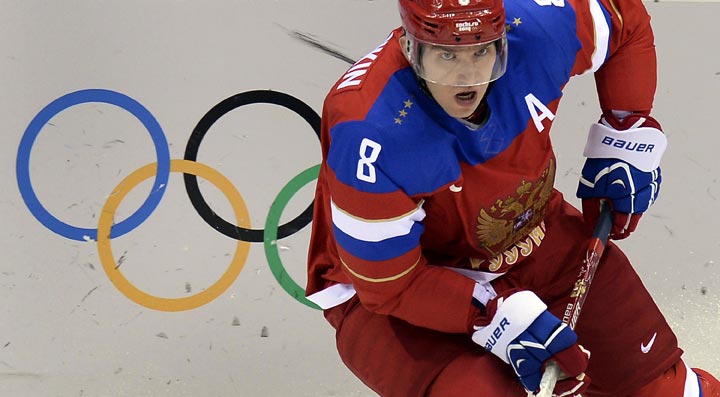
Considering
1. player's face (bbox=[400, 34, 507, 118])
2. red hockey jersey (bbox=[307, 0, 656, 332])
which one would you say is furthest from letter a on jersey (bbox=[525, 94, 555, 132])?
player's face (bbox=[400, 34, 507, 118])

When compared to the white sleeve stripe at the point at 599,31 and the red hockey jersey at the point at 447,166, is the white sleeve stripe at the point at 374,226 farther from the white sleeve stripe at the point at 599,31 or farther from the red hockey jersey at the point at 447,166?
the white sleeve stripe at the point at 599,31

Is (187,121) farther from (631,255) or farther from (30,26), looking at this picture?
(631,255)

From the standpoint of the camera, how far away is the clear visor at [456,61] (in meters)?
1.58

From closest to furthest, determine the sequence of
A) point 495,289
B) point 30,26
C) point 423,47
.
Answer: point 423,47
point 495,289
point 30,26

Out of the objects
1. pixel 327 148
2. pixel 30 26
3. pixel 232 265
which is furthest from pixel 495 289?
pixel 30 26

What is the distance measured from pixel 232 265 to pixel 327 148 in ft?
2.41

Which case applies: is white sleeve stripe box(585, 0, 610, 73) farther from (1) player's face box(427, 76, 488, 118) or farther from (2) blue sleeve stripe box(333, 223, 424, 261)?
(2) blue sleeve stripe box(333, 223, 424, 261)

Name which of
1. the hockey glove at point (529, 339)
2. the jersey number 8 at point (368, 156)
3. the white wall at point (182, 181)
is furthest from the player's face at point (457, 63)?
the white wall at point (182, 181)

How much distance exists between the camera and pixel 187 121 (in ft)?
7.61

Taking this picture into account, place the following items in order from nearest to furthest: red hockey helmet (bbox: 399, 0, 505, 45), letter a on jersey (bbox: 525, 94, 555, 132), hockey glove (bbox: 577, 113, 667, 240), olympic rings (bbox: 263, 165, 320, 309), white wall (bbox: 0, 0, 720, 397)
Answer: red hockey helmet (bbox: 399, 0, 505, 45), letter a on jersey (bbox: 525, 94, 555, 132), hockey glove (bbox: 577, 113, 667, 240), white wall (bbox: 0, 0, 720, 397), olympic rings (bbox: 263, 165, 320, 309)

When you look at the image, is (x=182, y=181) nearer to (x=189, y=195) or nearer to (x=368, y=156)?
(x=189, y=195)

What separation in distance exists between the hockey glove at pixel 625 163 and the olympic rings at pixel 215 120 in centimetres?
67

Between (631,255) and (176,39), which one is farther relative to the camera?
(631,255)

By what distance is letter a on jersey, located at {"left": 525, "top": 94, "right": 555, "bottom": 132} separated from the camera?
1.76 m
